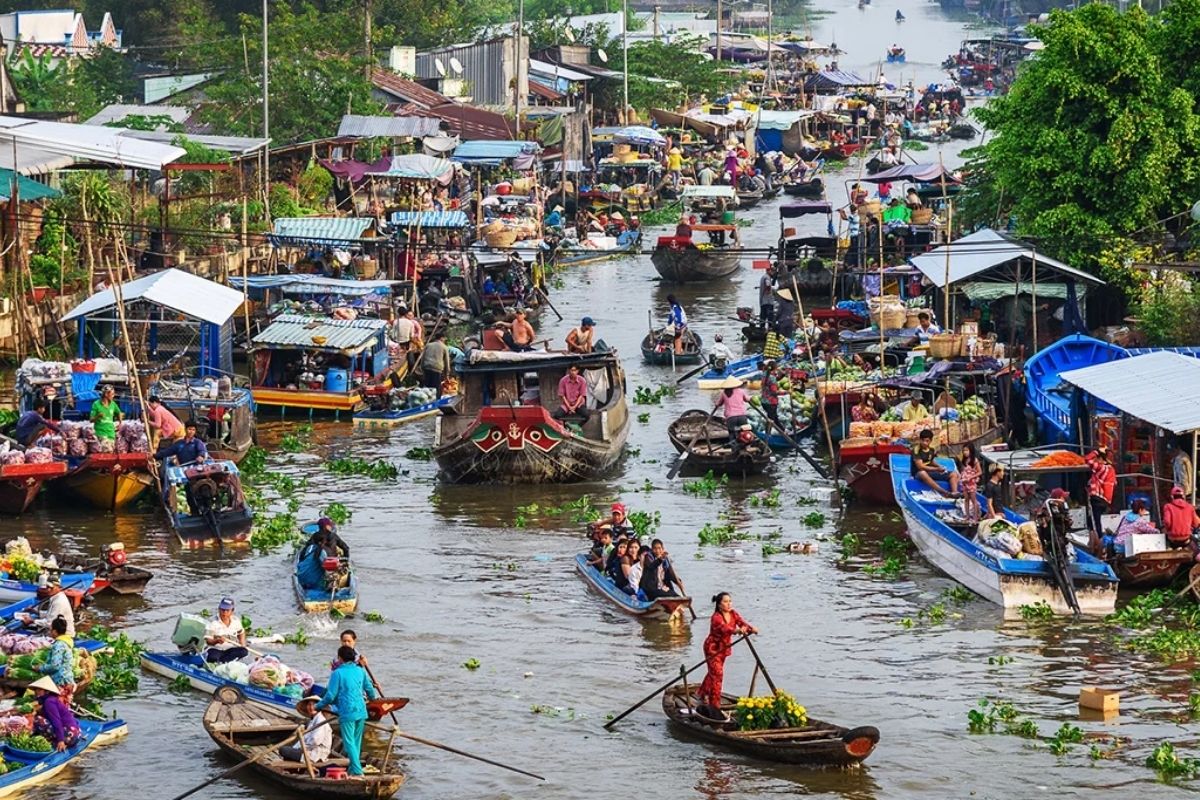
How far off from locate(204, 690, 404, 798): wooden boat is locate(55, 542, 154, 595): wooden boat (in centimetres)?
448

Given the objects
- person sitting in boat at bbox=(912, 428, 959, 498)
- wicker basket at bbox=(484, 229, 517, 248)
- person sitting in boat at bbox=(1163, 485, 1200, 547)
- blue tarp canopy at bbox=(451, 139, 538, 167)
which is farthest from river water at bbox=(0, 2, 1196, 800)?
blue tarp canopy at bbox=(451, 139, 538, 167)

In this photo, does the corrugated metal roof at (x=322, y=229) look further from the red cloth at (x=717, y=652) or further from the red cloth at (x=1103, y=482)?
the red cloth at (x=717, y=652)

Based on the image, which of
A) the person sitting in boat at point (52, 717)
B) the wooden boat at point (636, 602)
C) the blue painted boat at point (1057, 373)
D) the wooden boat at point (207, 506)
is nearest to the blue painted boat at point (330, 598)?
the wooden boat at point (636, 602)

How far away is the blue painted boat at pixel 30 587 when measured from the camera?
2103 centimetres

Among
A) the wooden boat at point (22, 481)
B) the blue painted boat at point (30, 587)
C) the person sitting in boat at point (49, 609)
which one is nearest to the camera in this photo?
the person sitting in boat at point (49, 609)

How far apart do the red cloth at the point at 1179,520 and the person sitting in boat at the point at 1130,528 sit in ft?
0.79

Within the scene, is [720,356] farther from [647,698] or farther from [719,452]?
[647,698]

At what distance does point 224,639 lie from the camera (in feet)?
65.0

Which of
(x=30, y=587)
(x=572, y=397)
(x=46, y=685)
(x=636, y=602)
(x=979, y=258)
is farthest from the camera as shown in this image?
(x=979, y=258)

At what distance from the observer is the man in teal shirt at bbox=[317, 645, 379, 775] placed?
16.4m

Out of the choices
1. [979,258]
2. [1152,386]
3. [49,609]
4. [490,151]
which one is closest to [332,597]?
[49,609]

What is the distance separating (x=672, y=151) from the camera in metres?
66.1

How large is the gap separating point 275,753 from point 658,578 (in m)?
6.08

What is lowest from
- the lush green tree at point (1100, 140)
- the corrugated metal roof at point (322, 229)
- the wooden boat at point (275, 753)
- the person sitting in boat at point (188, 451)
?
the wooden boat at point (275, 753)
